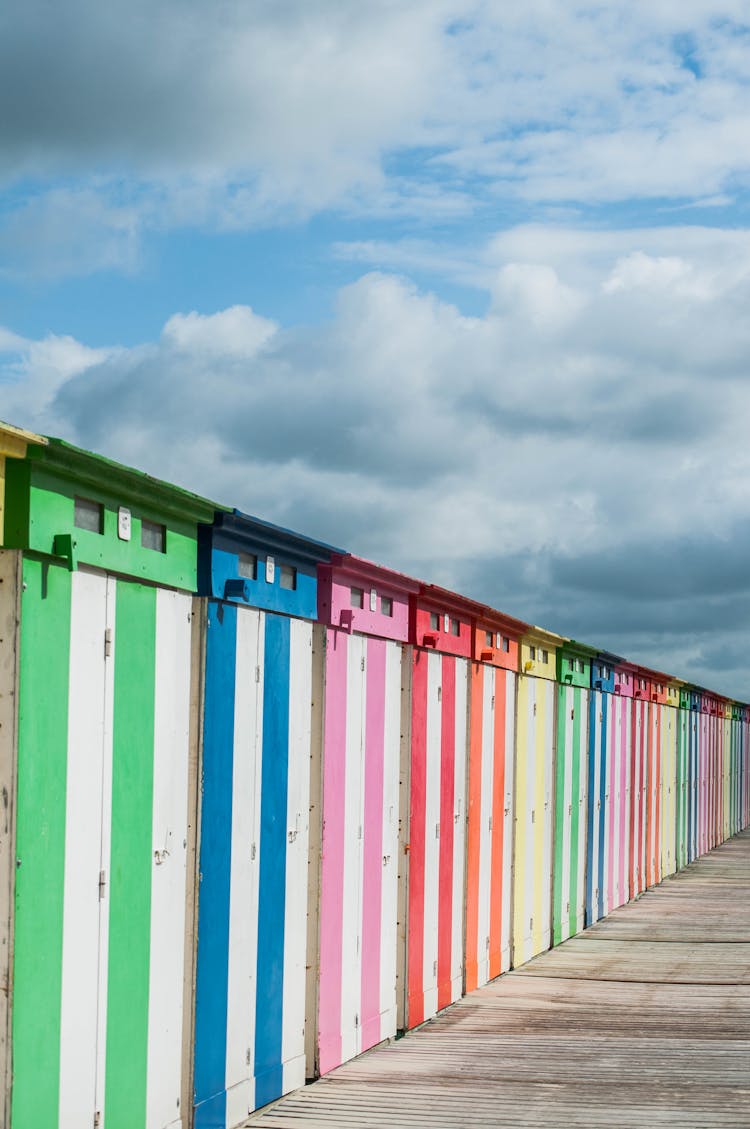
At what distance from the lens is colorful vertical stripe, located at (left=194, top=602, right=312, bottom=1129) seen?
6652mm

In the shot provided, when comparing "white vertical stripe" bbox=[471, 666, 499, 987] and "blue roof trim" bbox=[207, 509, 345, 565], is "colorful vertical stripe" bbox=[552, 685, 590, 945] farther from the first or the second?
"blue roof trim" bbox=[207, 509, 345, 565]

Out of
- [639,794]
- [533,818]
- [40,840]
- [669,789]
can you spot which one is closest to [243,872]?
[40,840]

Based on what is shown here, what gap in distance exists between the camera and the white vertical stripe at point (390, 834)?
9266mm

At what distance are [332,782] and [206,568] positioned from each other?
6.86 feet

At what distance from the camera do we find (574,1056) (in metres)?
8.91

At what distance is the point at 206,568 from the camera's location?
670 cm

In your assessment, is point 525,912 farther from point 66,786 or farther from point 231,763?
point 66,786

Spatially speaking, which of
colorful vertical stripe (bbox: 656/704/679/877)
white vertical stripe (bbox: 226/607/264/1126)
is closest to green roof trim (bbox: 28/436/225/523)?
white vertical stripe (bbox: 226/607/264/1126)

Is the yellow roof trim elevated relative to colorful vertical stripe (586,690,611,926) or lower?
elevated

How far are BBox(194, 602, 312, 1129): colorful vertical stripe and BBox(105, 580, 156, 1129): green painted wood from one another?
1.84ft

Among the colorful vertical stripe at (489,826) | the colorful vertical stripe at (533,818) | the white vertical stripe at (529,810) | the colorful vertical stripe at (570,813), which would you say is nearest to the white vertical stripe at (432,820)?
the colorful vertical stripe at (489,826)

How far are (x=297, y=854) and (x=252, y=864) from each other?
0.67m

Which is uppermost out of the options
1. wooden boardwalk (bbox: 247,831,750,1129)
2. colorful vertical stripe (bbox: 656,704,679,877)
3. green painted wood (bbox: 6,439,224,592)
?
green painted wood (bbox: 6,439,224,592)

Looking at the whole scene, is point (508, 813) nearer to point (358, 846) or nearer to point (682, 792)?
point (358, 846)
